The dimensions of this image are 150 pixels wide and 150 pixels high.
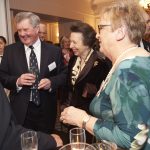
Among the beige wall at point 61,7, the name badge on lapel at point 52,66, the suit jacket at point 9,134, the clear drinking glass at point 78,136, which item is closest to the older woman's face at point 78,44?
Answer: the name badge on lapel at point 52,66

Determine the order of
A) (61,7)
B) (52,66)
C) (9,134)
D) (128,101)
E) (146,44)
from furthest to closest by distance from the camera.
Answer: (61,7) → (146,44) → (52,66) → (9,134) → (128,101)

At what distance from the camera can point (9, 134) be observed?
1.44 meters

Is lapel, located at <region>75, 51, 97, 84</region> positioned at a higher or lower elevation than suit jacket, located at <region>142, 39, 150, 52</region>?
lower

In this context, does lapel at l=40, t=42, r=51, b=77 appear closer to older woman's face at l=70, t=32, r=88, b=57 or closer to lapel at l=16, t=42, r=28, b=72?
lapel at l=16, t=42, r=28, b=72

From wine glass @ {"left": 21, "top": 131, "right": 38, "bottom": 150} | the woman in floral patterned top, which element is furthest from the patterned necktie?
wine glass @ {"left": 21, "top": 131, "right": 38, "bottom": 150}

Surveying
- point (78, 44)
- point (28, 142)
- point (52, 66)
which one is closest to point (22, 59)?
point (52, 66)

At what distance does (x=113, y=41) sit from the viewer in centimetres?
150

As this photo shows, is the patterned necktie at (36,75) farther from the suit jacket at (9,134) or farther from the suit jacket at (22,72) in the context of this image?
the suit jacket at (9,134)

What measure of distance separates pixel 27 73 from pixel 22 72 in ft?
0.55

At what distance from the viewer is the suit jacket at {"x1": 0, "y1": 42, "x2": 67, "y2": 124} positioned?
2.89m

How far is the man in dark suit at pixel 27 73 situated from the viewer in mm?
2883

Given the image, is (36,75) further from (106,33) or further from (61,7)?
(61,7)

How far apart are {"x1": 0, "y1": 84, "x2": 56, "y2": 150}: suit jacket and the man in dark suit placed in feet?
4.28

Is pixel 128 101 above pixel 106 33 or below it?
below
